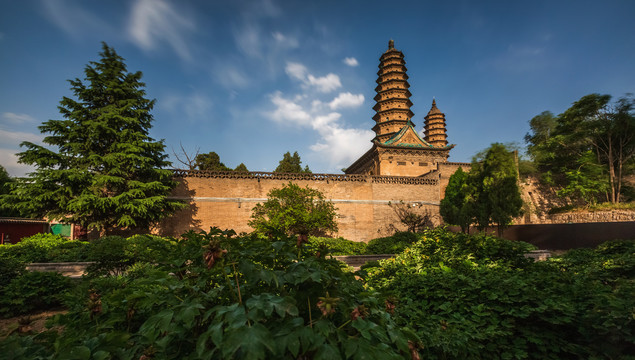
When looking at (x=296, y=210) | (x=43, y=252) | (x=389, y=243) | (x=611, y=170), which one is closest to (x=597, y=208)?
(x=611, y=170)

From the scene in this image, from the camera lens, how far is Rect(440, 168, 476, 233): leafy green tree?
17.3 meters

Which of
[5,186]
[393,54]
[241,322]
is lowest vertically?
[241,322]

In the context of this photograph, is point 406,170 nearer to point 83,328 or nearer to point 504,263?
point 504,263

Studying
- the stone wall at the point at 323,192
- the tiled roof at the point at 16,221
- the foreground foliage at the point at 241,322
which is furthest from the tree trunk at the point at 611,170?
the tiled roof at the point at 16,221

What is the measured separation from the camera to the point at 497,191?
1577cm

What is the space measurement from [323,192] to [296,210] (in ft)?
13.4

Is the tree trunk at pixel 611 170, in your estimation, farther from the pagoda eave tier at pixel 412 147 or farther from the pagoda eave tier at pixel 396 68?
the pagoda eave tier at pixel 396 68

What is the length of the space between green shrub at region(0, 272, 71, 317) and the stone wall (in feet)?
42.7

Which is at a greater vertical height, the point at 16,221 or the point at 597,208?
the point at 597,208

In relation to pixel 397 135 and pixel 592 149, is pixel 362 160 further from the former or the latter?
pixel 592 149

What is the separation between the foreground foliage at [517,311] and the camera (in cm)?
270

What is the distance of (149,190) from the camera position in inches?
641

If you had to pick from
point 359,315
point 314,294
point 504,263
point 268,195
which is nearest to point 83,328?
point 314,294

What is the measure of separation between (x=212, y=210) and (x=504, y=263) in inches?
727
